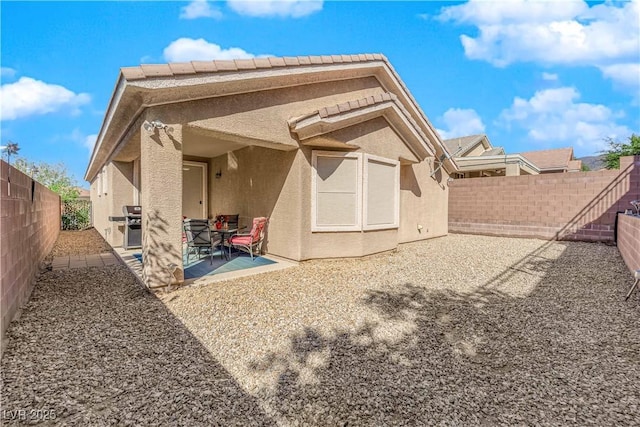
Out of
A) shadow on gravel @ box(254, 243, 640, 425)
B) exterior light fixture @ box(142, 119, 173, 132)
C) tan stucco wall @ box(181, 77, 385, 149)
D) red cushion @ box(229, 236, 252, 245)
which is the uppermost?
tan stucco wall @ box(181, 77, 385, 149)

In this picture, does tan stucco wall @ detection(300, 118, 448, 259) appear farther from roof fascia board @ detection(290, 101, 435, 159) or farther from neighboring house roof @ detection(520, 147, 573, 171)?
neighboring house roof @ detection(520, 147, 573, 171)

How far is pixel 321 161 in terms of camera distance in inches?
376

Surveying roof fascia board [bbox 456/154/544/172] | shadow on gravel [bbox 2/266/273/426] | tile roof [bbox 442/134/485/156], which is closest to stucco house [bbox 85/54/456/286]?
shadow on gravel [bbox 2/266/273/426]

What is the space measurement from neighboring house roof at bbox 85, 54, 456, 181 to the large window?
2.41 meters

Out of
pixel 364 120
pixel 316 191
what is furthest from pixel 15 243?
pixel 364 120

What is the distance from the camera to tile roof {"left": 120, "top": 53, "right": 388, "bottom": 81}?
5969 millimetres

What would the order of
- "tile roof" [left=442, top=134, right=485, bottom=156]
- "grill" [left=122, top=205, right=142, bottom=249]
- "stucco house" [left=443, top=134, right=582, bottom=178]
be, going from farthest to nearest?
1. "tile roof" [left=442, top=134, right=485, bottom=156]
2. "stucco house" [left=443, top=134, right=582, bottom=178]
3. "grill" [left=122, top=205, right=142, bottom=249]

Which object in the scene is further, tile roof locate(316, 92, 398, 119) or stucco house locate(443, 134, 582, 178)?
stucco house locate(443, 134, 582, 178)

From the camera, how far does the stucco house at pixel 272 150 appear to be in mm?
6586

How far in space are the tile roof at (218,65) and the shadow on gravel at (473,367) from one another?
5.49m

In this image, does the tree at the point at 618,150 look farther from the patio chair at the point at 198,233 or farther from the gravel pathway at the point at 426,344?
the patio chair at the point at 198,233

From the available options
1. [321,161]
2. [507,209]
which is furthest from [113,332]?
[507,209]

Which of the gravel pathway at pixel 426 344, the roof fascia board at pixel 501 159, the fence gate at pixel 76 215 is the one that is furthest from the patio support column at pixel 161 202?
the fence gate at pixel 76 215

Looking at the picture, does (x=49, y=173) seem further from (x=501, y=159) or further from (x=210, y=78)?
(x=501, y=159)
